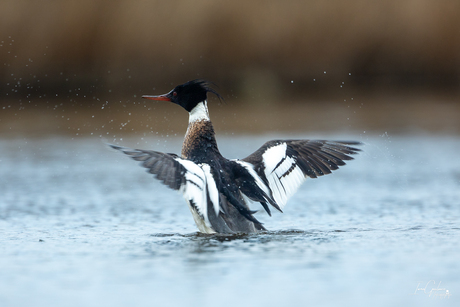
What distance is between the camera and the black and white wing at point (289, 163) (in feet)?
21.5

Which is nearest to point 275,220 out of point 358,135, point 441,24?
point 358,135

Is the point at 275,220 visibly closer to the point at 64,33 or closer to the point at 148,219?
the point at 148,219

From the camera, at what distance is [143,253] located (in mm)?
5344

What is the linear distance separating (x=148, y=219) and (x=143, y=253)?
1.94m

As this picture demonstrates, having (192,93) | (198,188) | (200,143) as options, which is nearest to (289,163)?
(200,143)

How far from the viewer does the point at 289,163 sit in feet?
22.1

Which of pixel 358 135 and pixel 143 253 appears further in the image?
pixel 358 135

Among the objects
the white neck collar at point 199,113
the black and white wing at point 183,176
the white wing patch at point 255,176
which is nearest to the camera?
the black and white wing at point 183,176

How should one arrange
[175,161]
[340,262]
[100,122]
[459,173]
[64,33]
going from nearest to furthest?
[340,262] → [175,161] → [459,173] → [100,122] → [64,33]

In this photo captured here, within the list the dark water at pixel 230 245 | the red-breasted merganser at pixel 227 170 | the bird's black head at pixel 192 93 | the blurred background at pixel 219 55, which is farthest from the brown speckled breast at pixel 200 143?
the blurred background at pixel 219 55

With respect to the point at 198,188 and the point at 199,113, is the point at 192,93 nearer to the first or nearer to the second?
the point at 199,113

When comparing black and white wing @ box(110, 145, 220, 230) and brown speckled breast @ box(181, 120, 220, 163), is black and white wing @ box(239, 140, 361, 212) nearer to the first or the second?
brown speckled breast @ box(181, 120, 220, 163)

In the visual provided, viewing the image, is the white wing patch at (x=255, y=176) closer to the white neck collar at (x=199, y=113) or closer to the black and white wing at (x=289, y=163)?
the black and white wing at (x=289, y=163)

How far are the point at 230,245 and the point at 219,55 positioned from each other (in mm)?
Answer: 12387
